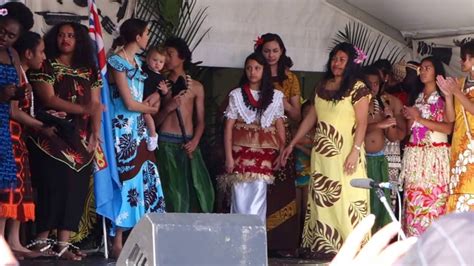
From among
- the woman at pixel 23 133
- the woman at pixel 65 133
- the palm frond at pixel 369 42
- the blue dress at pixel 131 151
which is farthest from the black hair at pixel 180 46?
the palm frond at pixel 369 42

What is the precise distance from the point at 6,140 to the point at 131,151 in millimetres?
846

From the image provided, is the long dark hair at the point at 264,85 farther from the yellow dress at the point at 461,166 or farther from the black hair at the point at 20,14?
the black hair at the point at 20,14

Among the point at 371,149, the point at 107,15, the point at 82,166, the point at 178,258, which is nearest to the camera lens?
the point at 178,258

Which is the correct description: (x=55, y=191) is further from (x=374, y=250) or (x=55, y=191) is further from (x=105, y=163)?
(x=374, y=250)

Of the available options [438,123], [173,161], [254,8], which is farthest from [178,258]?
[254,8]

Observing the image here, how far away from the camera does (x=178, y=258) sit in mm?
2266

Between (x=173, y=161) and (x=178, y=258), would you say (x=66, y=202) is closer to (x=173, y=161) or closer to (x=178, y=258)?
(x=173, y=161)

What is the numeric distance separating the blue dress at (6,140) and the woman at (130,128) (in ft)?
2.32

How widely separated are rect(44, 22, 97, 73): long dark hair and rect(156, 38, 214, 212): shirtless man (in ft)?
2.40

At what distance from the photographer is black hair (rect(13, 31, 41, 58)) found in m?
5.00

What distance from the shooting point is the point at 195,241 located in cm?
233

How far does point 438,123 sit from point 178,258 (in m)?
4.05

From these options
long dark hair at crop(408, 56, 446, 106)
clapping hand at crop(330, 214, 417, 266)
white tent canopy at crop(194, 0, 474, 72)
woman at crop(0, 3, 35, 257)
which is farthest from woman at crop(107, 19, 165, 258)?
clapping hand at crop(330, 214, 417, 266)

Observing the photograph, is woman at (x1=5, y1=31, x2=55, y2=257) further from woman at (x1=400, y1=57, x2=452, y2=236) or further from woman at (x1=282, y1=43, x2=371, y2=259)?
woman at (x1=400, y1=57, x2=452, y2=236)
